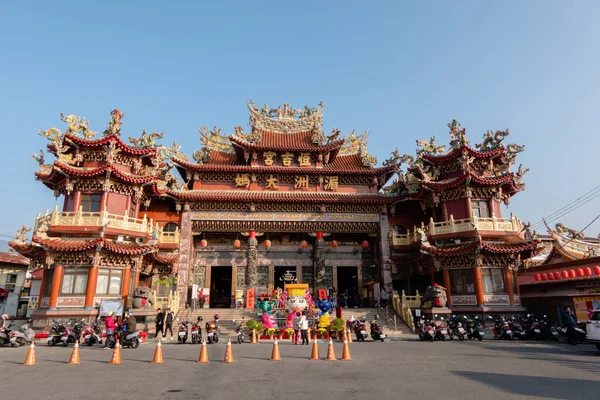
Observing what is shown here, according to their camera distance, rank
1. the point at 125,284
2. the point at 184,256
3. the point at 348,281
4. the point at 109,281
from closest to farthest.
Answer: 1. the point at 109,281
2. the point at 125,284
3. the point at 184,256
4. the point at 348,281

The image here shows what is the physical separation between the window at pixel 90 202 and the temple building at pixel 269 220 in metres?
0.06

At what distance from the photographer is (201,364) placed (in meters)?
9.62

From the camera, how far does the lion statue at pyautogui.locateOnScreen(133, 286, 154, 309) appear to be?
61.0ft

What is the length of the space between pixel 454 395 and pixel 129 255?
58.6 feet

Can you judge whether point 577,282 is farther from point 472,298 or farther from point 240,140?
point 240,140

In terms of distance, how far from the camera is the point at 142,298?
18.8 metres

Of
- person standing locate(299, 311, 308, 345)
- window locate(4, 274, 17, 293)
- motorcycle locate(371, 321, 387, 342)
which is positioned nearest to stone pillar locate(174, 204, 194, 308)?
person standing locate(299, 311, 308, 345)

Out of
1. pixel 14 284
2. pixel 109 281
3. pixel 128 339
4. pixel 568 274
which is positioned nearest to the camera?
pixel 128 339

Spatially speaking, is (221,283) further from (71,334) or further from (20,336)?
(20,336)

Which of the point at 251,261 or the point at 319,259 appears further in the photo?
the point at 319,259

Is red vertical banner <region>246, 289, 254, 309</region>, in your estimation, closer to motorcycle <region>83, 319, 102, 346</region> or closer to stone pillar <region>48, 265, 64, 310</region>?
motorcycle <region>83, 319, 102, 346</region>

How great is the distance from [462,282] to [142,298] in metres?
17.4

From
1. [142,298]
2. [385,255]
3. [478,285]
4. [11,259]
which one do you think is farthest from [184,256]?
[11,259]

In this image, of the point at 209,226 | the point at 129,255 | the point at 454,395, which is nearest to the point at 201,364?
the point at 454,395
